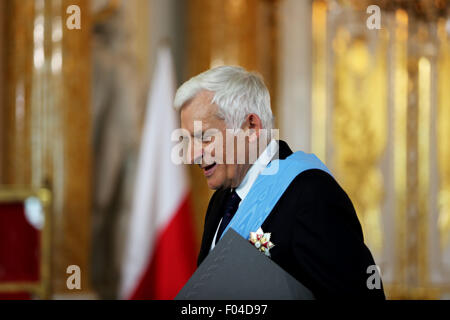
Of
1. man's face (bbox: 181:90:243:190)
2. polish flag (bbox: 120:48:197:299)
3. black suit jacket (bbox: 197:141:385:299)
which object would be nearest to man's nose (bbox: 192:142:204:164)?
man's face (bbox: 181:90:243:190)

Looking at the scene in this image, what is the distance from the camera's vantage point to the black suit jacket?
142cm

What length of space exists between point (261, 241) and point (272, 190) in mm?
149

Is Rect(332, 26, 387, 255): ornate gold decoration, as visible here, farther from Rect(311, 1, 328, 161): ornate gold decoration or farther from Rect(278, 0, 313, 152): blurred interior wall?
Rect(278, 0, 313, 152): blurred interior wall

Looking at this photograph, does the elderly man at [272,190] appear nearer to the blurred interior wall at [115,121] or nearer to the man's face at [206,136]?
the man's face at [206,136]

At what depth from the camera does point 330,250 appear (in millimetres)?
1435

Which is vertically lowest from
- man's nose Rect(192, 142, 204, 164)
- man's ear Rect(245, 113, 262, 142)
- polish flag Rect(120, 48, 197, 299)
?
polish flag Rect(120, 48, 197, 299)

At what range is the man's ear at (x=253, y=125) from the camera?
166 centimetres

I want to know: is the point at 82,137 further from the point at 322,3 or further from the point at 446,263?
the point at 446,263

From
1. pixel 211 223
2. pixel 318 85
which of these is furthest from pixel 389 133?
pixel 211 223

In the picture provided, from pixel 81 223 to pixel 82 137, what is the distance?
53cm

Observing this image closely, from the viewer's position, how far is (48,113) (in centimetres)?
382

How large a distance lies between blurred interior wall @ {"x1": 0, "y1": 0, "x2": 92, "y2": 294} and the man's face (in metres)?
2.31

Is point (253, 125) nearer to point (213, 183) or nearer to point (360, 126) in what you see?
point (213, 183)
